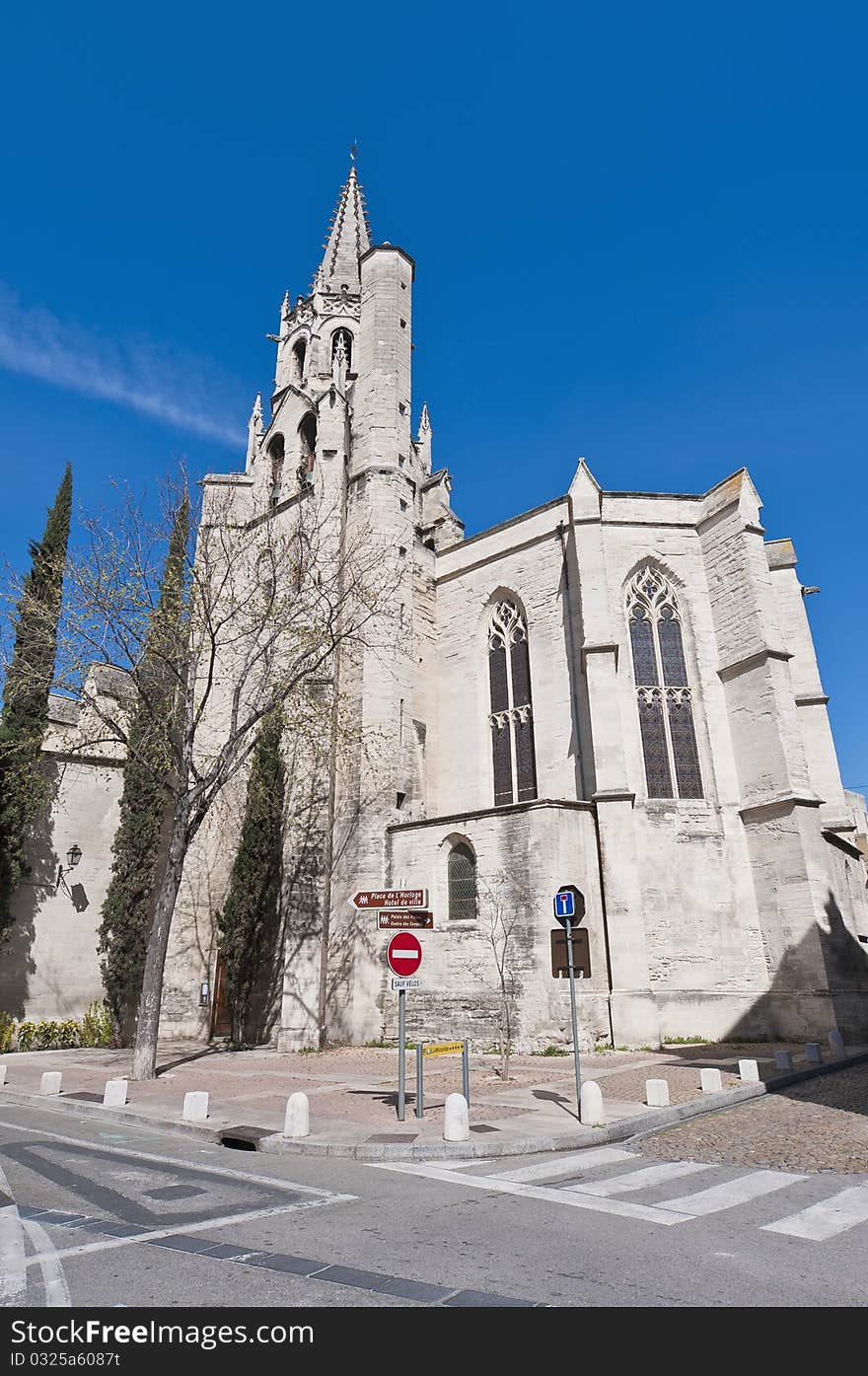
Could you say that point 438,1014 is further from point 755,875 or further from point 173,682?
point 173,682

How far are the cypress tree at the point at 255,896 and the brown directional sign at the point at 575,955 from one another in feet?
33.6

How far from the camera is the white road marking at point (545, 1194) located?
5.32 meters

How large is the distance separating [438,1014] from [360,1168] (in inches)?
403

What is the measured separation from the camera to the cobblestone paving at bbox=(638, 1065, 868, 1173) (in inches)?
277

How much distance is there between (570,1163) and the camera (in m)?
7.12

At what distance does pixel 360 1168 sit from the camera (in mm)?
7051

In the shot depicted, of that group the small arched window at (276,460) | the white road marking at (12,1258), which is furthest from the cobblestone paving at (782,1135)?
the small arched window at (276,460)

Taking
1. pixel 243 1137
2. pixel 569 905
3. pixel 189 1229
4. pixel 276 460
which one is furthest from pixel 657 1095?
pixel 276 460

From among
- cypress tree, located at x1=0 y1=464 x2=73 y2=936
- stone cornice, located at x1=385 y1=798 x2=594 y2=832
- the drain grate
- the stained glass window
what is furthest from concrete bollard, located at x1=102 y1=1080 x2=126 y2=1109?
the stained glass window

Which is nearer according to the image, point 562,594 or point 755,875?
point 755,875

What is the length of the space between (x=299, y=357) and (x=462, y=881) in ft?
83.1

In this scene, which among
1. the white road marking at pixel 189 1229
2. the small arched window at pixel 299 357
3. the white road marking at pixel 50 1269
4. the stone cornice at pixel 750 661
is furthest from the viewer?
the small arched window at pixel 299 357

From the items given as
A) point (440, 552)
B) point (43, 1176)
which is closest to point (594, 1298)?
point (43, 1176)

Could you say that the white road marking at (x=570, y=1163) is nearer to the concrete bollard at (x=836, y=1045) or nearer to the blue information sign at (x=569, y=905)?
the blue information sign at (x=569, y=905)
